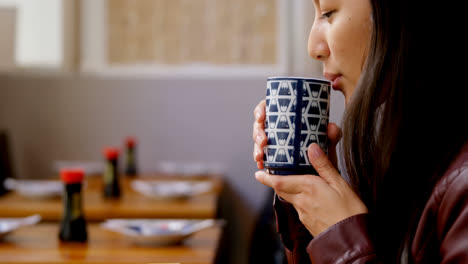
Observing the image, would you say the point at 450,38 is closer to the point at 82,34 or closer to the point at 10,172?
the point at 10,172

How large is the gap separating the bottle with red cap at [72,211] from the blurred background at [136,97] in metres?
2.13

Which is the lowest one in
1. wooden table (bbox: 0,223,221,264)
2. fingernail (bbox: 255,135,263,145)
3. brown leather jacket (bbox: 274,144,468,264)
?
wooden table (bbox: 0,223,221,264)

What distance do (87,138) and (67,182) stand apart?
2.23 meters

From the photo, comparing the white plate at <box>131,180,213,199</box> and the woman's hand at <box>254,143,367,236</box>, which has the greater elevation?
the woman's hand at <box>254,143,367,236</box>

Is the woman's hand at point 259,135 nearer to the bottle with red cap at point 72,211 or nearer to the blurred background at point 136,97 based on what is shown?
the bottle with red cap at point 72,211

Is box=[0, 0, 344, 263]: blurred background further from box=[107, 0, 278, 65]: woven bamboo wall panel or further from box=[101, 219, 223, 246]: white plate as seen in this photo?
box=[101, 219, 223, 246]: white plate

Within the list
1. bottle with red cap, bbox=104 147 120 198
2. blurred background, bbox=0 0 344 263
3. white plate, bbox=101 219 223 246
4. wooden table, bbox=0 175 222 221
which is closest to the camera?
white plate, bbox=101 219 223 246

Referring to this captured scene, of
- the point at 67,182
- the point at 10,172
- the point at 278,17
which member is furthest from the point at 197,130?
the point at 67,182

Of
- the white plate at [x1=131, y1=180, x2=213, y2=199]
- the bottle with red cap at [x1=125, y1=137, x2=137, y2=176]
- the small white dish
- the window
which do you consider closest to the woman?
the small white dish

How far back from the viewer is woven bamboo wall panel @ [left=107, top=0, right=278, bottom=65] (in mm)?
3684

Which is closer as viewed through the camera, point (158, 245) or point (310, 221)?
point (310, 221)

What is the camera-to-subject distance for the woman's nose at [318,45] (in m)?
0.85

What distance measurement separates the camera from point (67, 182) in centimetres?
142

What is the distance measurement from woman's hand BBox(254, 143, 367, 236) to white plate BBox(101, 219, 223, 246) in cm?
61
